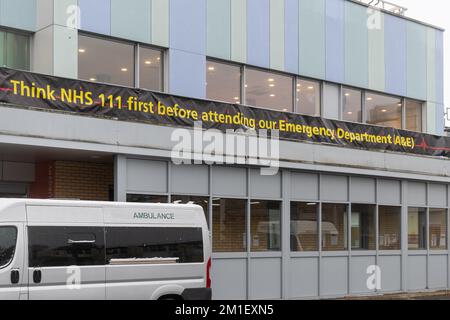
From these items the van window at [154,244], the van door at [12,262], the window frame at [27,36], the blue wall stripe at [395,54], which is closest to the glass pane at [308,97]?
the blue wall stripe at [395,54]

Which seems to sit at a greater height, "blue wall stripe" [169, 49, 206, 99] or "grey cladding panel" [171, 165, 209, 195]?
"blue wall stripe" [169, 49, 206, 99]

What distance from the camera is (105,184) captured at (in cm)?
1706

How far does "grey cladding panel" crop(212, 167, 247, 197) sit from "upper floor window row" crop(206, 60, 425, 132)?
2278 mm

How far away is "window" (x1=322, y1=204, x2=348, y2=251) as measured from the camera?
19.6 metres

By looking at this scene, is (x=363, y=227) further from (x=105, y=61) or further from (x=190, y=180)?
(x=105, y=61)

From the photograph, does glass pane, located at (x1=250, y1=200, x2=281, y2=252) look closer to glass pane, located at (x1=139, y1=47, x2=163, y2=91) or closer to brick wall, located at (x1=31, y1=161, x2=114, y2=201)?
brick wall, located at (x1=31, y1=161, x2=114, y2=201)

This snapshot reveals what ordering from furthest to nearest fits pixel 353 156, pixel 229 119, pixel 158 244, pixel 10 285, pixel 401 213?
pixel 401 213
pixel 353 156
pixel 229 119
pixel 158 244
pixel 10 285

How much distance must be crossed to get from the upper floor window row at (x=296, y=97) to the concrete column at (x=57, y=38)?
4160mm

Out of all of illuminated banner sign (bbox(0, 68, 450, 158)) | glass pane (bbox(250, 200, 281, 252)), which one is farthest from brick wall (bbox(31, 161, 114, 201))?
glass pane (bbox(250, 200, 281, 252))

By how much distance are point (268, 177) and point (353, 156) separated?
3.40 meters

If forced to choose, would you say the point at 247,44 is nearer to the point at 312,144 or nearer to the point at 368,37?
the point at 312,144

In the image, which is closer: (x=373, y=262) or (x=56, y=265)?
(x=56, y=265)

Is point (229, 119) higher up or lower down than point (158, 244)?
higher up

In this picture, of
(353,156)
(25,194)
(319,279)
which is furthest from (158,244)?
(353,156)
